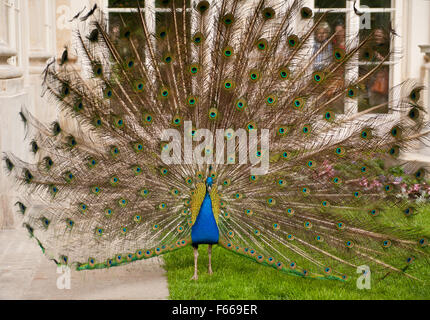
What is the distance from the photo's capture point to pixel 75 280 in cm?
546

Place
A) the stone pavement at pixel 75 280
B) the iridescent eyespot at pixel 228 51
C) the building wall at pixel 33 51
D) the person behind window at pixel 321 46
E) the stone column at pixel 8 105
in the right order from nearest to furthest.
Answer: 1. the stone pavement at pixel 75 280
2. the iridescent eyespot at pixel 228 51
3. the person behind window at pixel 321 46
4. the stone column at pixel 8 105
5. the building wall at pixel 33 51

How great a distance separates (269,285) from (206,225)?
0.70 meters

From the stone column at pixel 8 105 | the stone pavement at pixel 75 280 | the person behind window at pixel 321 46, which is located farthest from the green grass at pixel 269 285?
the stone column at pixel 8 105

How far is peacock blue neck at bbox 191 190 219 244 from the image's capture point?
16.7 ft

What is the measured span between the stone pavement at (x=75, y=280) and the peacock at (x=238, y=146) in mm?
228

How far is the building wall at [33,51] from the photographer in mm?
7094

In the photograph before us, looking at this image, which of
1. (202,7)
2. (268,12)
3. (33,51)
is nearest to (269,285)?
(268,12)

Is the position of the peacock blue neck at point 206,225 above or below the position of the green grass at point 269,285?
above

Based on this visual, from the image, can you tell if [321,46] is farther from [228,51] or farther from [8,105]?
[8,105]

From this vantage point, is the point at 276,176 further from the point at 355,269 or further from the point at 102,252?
the point at 102,252

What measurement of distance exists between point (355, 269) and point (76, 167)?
217cm

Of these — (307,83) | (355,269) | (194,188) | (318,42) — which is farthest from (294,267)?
(318,42)

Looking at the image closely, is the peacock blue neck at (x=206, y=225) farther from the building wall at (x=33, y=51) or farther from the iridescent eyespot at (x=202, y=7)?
the building wall at (x=33, y=51)

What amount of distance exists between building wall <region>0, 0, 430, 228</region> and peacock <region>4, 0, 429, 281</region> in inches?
76.5
